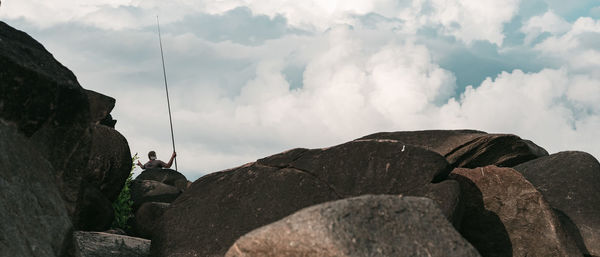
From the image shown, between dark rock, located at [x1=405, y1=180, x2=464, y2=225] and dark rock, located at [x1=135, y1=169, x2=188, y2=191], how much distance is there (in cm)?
957

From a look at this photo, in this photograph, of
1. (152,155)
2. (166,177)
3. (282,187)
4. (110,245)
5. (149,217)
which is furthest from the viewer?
(152,155)

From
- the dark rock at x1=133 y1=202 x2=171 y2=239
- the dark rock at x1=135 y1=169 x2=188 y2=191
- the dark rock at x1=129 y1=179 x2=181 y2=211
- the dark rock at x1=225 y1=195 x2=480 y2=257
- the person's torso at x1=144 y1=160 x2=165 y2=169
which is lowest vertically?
the dark rock at x1=225 y1=195 x2=480 y2=257

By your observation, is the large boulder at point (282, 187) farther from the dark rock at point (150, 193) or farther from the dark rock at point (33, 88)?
the dark rock at point (150, 193)

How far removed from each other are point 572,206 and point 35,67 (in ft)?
26.4

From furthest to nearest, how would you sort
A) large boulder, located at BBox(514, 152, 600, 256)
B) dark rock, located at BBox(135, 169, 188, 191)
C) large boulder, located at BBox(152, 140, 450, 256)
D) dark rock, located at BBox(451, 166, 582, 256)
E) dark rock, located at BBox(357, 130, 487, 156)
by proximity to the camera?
dark rock, located at BBox(135, 169, 188, 191)
dark rock, located at BBox(357, 130, 487, 156)
large boulder, located at BBox(514, 152, 600, 256)
dark rock, located at BBox(451, 166, 582, 256)
large boulder, located at BBox(152, 140, 450, 256)

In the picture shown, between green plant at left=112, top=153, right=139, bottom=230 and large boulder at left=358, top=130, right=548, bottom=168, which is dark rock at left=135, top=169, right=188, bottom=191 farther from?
large boulder at left=358, top=130, right=548, bottom=168

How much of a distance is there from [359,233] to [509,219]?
460cm

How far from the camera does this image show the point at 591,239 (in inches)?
438

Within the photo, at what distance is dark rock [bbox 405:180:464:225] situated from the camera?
903 cm

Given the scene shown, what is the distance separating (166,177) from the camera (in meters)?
17.9

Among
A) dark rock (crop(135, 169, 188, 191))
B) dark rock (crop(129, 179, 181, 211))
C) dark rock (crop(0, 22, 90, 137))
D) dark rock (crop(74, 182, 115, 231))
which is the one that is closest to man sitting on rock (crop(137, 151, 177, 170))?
dark rock (crop(135, 169, 188, 191))

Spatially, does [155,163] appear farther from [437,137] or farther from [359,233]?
[359,233]

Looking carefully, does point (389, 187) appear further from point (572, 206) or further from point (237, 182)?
point (572, 206)

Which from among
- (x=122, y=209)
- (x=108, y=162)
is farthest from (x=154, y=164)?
(x=108, y=162)
